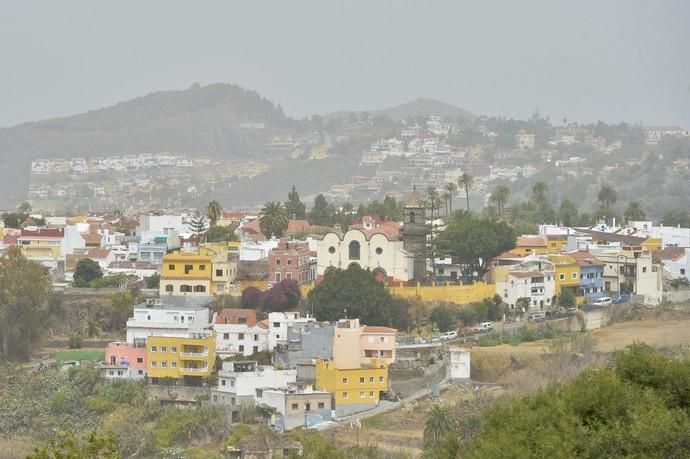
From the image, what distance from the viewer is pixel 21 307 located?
2897cm

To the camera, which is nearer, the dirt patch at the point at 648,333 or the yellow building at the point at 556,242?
the dirt patch at the point at 648,333

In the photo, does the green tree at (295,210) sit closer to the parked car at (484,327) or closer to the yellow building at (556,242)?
the yellow building at (556,242)

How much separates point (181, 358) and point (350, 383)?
247cm

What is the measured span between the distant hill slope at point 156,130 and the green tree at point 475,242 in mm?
74649

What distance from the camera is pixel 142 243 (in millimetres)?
35188

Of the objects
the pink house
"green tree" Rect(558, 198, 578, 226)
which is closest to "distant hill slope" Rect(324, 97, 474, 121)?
"green tree" Rect(558, 198, 578, 226)

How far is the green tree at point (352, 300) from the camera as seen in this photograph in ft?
88.9

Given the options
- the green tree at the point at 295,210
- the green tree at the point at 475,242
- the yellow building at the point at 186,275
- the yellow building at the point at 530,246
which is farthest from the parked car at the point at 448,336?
the green tree at the point at 295,210

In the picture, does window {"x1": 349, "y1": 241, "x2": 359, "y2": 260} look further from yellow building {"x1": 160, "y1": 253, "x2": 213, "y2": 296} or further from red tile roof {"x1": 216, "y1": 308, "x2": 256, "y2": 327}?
red tile roof {"x1": 216, "y1": 308, "x2": 256, "y2": 327}

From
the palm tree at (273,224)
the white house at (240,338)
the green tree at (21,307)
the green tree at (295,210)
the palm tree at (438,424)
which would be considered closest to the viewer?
the palm tree at (438,424)

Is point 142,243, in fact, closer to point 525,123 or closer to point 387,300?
point 387,300

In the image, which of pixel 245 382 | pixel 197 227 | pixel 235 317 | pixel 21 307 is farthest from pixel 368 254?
pixel 197 227

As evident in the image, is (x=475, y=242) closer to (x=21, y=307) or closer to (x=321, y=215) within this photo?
(x=21, y=307)

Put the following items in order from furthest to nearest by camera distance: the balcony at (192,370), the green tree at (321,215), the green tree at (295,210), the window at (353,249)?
1. the green tree at (295,210)
2. the green tree at (321,215)
3. the window at (353,249)
4. the balcony at (192,370)
